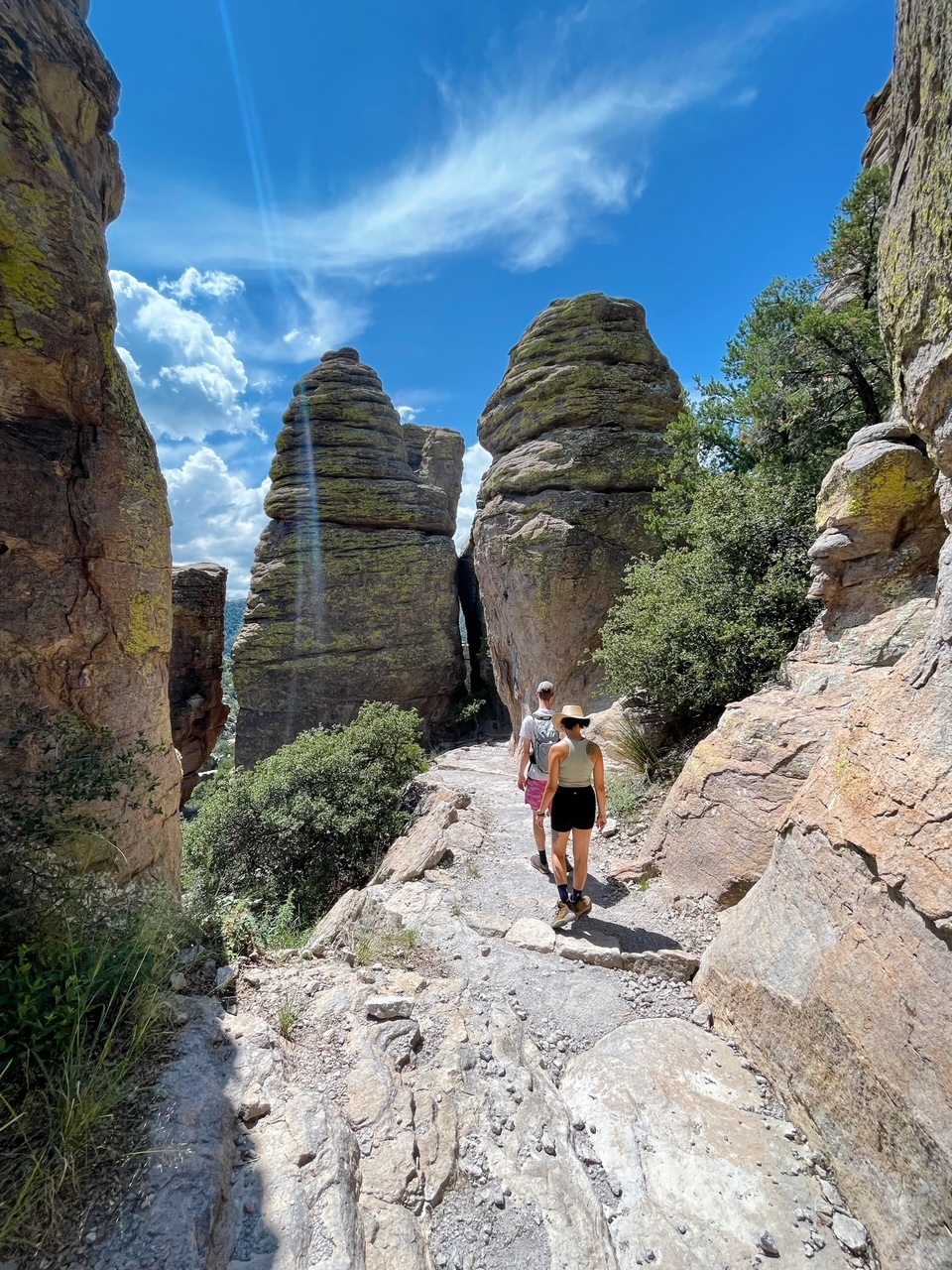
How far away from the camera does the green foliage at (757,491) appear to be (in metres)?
7.68

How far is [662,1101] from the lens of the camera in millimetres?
3051

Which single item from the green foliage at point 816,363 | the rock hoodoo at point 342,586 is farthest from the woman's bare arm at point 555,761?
the rock hoodoo at point 342,586

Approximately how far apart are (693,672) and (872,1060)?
5.53m

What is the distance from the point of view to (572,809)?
523 centimetres

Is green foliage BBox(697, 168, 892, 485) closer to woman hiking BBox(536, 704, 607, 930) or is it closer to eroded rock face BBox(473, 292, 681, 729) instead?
eroded rock face BBox(473, 292, 681, 729)

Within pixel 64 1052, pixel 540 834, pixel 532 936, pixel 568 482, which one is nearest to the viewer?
pixel 64 1052

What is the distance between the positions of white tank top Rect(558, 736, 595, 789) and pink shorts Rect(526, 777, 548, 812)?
1.11m

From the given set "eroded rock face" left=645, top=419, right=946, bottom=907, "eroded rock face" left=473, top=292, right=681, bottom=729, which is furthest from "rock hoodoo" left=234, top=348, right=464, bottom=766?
"eroded rock face" left=645, top=419, right=946, bottom=907

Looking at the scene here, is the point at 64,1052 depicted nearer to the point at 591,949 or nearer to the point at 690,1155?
the point at 690,1155

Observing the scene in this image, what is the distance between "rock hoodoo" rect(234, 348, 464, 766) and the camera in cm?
2142

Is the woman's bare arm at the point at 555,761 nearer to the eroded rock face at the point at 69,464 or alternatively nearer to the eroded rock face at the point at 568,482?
the eroded rock face at the point at 69,464

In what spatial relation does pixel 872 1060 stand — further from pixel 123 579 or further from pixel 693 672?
pixel 123 579

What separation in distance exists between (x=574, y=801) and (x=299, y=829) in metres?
6.94

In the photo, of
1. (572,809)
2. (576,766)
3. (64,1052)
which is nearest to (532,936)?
(572,809)
